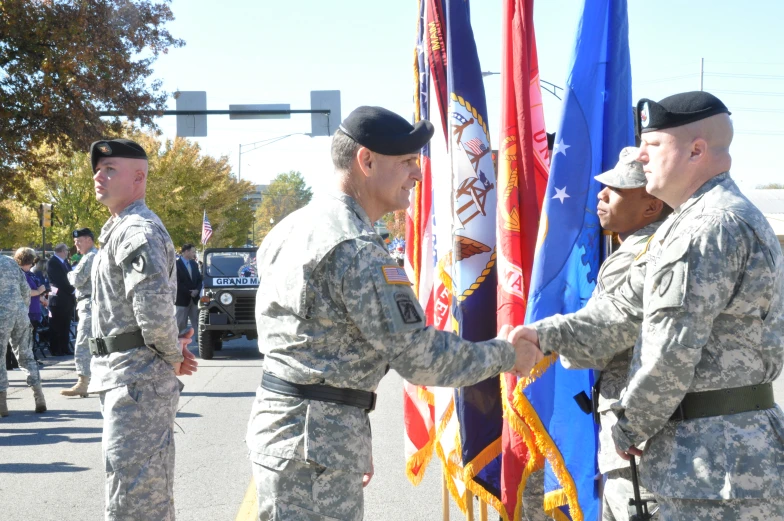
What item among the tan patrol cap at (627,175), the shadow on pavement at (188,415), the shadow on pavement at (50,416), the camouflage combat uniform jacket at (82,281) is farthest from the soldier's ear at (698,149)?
the camouflage combat uniform jacket at (82,281)

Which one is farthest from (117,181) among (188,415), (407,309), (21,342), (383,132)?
(21,342)

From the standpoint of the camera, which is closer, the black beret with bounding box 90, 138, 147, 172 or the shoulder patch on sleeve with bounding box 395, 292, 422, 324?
the shoulder patch on sleeve with bounding box 395, 292, 422, 324

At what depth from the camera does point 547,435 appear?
4137mm

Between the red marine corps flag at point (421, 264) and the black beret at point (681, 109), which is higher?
the black beret at point (681, 109)

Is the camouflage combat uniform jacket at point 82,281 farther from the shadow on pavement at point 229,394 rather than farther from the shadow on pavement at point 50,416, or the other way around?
the shadow on pavement at point 229,394

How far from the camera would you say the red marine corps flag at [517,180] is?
4297 millimetres

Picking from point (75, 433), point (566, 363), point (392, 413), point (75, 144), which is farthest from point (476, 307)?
point (75, 144)

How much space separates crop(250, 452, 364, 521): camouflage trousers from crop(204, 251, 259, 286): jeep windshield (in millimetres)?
12324

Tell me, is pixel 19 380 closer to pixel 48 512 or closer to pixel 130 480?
pixel 48 512

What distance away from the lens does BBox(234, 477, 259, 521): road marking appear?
526 centimetres

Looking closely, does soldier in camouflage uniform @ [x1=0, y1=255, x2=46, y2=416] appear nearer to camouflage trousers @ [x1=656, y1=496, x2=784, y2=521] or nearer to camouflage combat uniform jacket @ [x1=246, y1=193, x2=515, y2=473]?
camouflage combat uniform jacket @ [x1=246, y1=193, x2=515, y2=473]

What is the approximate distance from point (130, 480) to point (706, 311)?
2.59 m

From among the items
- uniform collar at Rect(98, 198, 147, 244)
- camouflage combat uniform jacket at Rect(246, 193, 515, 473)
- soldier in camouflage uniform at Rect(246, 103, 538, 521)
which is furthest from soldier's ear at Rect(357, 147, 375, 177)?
uniform collar at Rect(98, 198, 147, 244)

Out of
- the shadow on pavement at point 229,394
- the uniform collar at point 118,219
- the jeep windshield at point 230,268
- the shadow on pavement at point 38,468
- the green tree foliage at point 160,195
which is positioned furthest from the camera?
the green tree foliage at point 160,195
